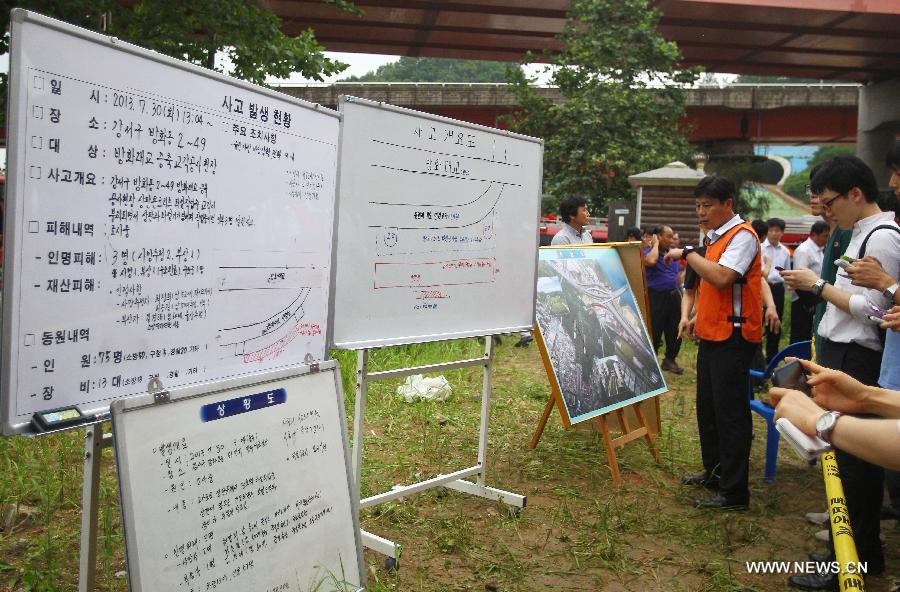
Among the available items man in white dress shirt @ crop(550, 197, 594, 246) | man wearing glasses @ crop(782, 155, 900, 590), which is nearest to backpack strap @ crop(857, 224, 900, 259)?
man wearing glasses @ crop(782, 155, 900, 590)

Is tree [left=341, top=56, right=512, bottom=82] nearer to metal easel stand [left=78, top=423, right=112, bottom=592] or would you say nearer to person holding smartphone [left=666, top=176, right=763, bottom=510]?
person holding smartphone [left=666, top=176, right=763, bottom=510]

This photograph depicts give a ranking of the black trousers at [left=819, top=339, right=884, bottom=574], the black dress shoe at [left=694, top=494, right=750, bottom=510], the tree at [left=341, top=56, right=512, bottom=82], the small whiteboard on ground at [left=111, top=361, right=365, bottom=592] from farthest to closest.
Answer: the tree at [left=341, top=56, right=512, bottom=82]
the black dress shoe at [left=694, top=494, right=750, bottom=510]
the black trousers at [left=819, top=339, right=884, bottom=574]
the small whiteboard on ground at [left=111, top=361, right=365, bottom=592]

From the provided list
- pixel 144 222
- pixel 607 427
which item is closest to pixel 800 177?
pixel 607 427

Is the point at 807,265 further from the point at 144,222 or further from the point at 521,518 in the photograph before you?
the point at 144,222

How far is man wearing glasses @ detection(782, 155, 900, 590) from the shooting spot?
321 centimetres

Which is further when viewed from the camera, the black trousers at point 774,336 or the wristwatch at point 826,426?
the black trousers at point 774,336

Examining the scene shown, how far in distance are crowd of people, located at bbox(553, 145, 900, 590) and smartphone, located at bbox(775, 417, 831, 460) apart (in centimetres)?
3

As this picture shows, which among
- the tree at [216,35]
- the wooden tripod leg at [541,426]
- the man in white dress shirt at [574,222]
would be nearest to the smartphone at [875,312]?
the wooden tripod leg at [541,426]

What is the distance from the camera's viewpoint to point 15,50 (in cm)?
179

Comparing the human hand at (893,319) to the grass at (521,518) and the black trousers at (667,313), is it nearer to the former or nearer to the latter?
the grass at (521,518)

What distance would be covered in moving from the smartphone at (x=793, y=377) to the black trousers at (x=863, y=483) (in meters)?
1.20

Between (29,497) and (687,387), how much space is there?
580 cm

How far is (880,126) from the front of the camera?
20.6 metres

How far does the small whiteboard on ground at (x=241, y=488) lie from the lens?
2076mm
